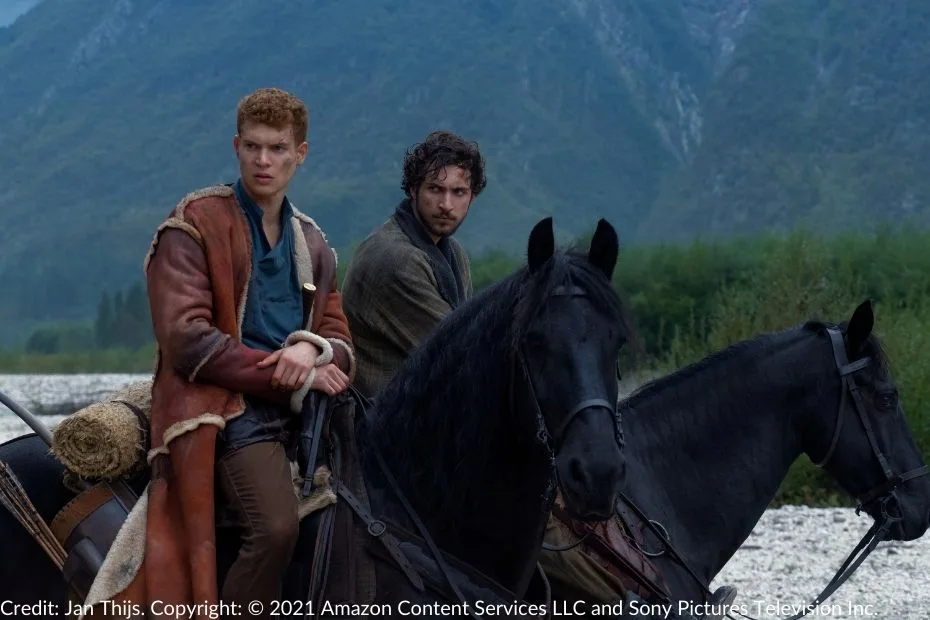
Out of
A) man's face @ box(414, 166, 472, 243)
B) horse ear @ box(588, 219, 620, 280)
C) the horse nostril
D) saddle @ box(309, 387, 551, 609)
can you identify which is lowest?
saddle @ box(309, 387, 551, 609)

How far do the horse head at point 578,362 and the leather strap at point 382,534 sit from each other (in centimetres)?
56

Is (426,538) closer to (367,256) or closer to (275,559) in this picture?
(275,559)

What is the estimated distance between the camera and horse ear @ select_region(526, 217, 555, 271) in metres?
3.52

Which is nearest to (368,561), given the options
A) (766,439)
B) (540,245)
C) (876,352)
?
(540,245)

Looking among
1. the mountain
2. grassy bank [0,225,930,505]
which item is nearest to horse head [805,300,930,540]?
grassy bank [0,225,930,505]

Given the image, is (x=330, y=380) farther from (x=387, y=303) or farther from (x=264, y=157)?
(x=387, y=303)

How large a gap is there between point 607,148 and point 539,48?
1580 centimetres

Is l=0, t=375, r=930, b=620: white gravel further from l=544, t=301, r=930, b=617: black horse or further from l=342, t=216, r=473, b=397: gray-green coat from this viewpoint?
l=342, t=216, r=473, b=397: gray-green coat

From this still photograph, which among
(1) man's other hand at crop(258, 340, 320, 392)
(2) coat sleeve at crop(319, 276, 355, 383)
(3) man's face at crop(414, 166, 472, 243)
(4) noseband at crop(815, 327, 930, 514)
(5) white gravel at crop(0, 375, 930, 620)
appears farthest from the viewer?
(5) white gravel at crop(0, 375, 930, 620)

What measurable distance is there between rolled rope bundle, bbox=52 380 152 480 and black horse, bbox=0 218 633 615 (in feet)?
0.66

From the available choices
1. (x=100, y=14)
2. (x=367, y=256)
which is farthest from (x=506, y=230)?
(x=100, y=14)

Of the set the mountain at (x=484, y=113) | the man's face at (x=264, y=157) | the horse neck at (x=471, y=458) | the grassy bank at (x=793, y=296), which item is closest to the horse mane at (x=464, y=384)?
the horse neck at (x=471, y=458)

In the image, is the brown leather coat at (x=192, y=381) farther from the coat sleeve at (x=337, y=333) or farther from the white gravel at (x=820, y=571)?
the white gravel at (x=820, y=571)

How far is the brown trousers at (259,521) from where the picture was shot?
3.47 metres
